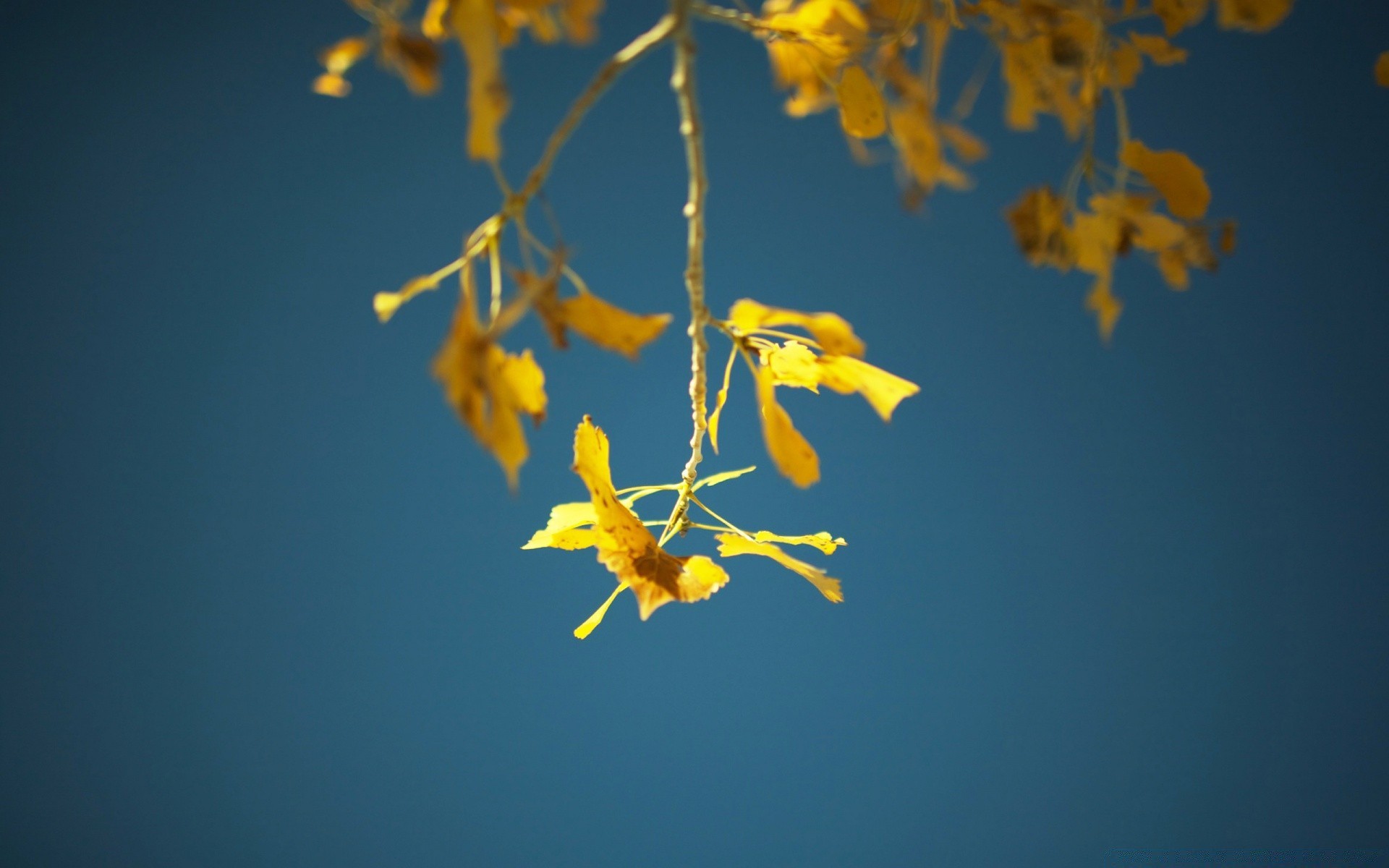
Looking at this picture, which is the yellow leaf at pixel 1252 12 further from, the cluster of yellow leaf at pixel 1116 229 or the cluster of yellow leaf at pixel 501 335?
the cluster of yellow leaf at pixel 501 335

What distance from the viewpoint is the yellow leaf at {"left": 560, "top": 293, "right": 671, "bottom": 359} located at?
0.22 m

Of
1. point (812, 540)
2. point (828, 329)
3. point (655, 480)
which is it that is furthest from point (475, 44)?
point (655, 480)

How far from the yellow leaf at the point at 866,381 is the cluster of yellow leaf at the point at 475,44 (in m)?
0.12

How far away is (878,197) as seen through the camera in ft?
3.45

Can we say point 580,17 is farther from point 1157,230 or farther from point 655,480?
point 655,480

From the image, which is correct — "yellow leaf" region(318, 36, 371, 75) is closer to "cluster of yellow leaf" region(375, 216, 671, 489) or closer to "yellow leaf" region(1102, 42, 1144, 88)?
"cluster of yellow leaf" region(375, 216, 671, 489)

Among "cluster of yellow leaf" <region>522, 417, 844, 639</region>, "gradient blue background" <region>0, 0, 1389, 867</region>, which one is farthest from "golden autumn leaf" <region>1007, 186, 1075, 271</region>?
"gradient blue background" <region>0, 0, 1389, 867</region>

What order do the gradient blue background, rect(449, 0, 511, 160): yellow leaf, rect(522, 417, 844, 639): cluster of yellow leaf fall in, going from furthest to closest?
the gradient blue background → rect(522, 417, 844, 639): cluster of yellow leaf → rect(449, 0, 511, 160): yellow leaf

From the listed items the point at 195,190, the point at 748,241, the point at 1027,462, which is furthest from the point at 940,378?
the point at 195,190

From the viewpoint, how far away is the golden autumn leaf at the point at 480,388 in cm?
18

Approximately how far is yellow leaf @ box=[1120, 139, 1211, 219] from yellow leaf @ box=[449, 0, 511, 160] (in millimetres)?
173

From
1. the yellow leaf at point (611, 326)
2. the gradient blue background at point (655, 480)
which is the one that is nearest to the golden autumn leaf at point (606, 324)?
the yellow leaf at point (611, 326)

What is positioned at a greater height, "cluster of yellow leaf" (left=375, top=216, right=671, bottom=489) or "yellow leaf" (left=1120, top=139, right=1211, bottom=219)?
"yellow leaf" (left=1120, top=139, right=1211, bottom=219)

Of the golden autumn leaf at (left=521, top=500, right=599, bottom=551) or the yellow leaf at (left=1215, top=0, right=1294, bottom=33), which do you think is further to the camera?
the golden autumn leaf at (left=521, top=500, right=599, bottom=551)
